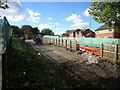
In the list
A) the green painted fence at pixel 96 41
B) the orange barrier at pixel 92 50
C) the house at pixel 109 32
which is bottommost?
the orange barrier at pixel 92 50

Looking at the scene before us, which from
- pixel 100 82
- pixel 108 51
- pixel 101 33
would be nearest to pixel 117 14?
pixel 108 51

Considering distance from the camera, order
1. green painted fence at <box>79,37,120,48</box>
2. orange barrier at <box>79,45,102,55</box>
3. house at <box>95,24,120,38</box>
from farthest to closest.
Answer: house at <box>95,24,120,38</box> < orange barrier at <box>79,45,102,55</box> < green painted fence at <box>79,37,120,48</box>

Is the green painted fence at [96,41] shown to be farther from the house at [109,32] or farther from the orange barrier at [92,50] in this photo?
the house at [109,32]

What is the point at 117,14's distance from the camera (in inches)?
352

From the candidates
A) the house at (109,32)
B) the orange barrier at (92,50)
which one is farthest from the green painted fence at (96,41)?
the house at (109,32)

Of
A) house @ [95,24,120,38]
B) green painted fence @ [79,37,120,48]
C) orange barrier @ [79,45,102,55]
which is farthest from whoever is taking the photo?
house @ [95,24,120,38]

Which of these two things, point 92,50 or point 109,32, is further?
point 109,32

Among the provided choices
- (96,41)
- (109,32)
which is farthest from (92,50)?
(109,32)

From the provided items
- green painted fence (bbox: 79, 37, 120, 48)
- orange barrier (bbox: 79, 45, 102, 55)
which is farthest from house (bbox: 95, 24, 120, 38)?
orange barrier (bbox: 79, 45, 102, 55)

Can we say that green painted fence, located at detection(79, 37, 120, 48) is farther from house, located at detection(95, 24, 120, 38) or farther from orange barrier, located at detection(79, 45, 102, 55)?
house, located at detection(95, 24, 120, 38)

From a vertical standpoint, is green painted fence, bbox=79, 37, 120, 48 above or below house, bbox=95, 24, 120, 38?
below

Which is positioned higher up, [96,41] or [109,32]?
[109,32]

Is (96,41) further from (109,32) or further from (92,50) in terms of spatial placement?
(109,32)

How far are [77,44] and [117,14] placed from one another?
17.7ft
